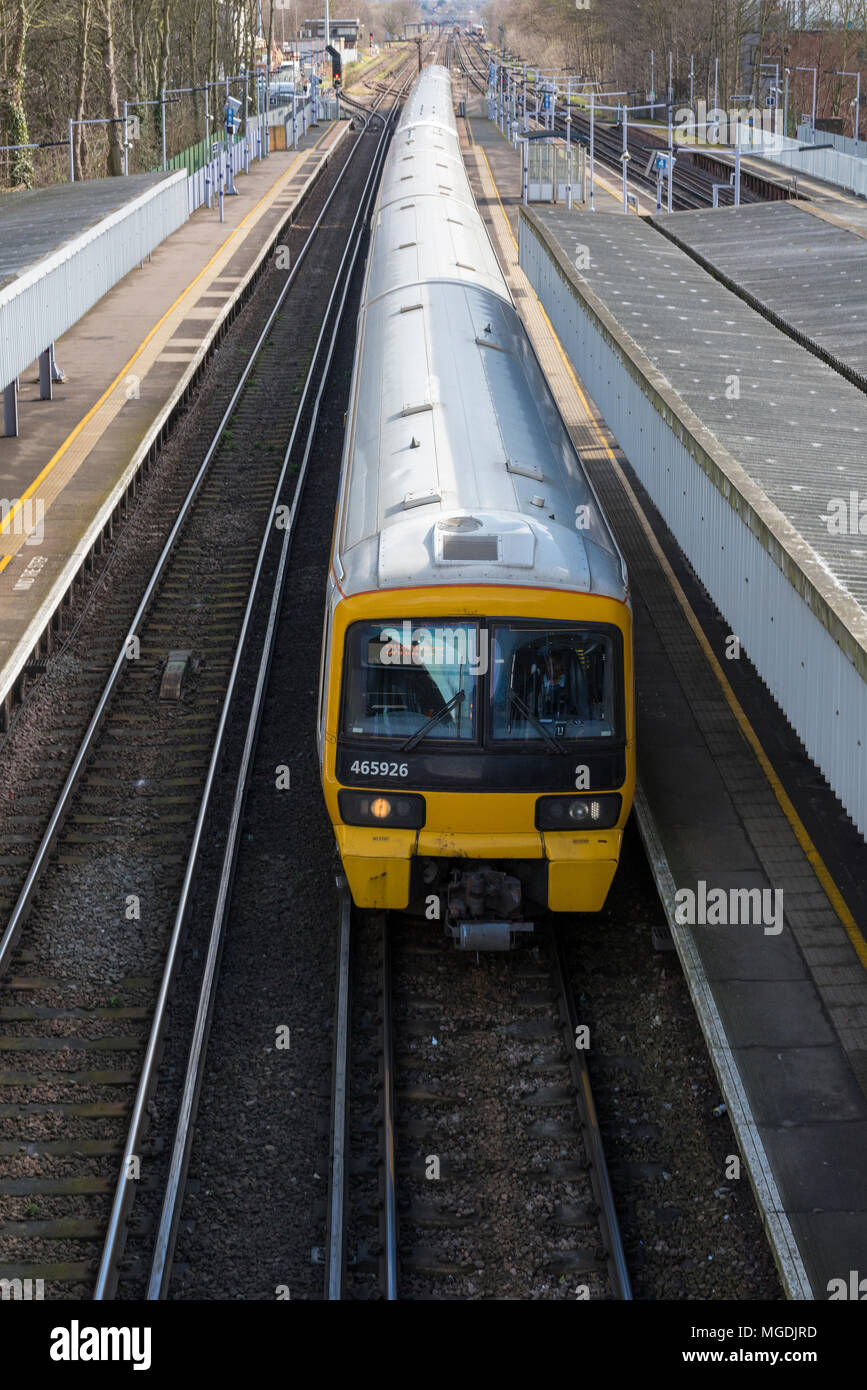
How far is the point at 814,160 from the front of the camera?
154 feet

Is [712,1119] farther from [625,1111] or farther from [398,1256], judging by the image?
[398,1256]

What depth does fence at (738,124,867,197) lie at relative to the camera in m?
40.6

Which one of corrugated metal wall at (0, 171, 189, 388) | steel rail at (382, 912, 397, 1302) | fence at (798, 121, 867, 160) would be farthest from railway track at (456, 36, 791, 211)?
steel rail at (382, 912, 397, 1302)

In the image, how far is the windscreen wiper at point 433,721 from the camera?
363 inches

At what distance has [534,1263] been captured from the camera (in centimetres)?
760

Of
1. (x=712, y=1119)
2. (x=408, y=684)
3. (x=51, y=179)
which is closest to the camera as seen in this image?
(x=712, y=1119)

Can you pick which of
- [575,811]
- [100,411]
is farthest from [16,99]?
[575,811]

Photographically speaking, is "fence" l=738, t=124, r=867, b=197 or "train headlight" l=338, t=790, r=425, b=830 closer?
"train headlight" l=338, t=790, r=425, b=830

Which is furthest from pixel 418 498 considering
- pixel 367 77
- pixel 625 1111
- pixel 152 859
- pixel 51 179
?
pixel 367 77

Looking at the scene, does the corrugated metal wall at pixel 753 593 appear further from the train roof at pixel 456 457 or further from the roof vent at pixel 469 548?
the roof vent at pixel 469 548

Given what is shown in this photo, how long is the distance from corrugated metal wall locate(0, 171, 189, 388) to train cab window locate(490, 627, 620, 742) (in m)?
10.4

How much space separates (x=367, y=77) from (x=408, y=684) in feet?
414

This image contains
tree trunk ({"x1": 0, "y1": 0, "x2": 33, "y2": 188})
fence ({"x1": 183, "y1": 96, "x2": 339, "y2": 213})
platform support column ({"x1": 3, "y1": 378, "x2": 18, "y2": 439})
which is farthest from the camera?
fence ({"x1": 183, "y1": 96, "x2": 339, "y2": 213})

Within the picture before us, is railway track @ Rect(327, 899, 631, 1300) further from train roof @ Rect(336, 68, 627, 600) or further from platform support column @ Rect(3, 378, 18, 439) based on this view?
platform support column @ Rect(3, 378, 18, 439)
